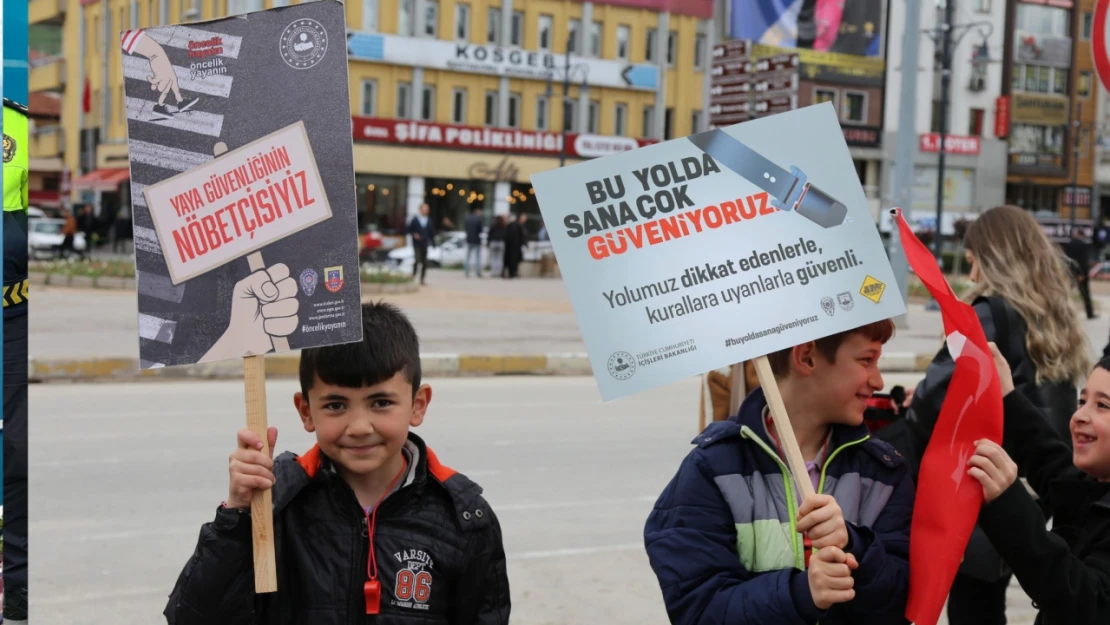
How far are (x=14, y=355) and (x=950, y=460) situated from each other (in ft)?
7.62

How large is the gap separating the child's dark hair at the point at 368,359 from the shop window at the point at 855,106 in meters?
57.0

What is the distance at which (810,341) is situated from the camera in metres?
2.56

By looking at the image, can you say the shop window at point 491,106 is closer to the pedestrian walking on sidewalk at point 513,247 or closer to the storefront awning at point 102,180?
the storefront awning at point 102,180

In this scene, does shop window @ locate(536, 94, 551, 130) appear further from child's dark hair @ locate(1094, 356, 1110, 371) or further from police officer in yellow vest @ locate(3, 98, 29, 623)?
child's dark hair @ locate(1094, 356, 1110, 371)

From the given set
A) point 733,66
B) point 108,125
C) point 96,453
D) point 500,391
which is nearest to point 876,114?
point 108,125

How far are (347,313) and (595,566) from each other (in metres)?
3.71

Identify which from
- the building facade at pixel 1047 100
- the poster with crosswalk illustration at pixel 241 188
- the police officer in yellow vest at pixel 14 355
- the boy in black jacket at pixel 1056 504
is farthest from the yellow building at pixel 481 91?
the poster with crosswalk illustration at pixel 241 188

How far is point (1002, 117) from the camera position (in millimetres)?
57906

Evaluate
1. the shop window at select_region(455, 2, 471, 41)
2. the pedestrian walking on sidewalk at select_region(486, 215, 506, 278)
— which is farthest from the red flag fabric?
the shop window at select_region(455, 2, 471, 41)

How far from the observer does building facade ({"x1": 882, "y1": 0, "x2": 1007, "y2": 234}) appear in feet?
186

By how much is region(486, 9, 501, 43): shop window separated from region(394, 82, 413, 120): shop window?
3.83m

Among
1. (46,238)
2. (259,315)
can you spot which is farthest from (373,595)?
(46,238)

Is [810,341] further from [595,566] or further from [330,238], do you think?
[595,566]

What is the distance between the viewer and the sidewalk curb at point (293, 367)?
12.2 meters
